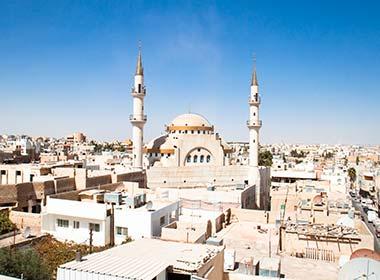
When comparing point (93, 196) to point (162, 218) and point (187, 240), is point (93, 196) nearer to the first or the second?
point (162, 218)

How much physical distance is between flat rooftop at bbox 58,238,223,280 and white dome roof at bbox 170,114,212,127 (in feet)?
86.5

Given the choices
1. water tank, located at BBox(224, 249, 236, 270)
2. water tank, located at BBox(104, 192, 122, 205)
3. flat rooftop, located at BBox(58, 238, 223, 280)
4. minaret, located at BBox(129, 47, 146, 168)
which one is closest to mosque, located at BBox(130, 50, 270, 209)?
minaret, located at BBox(129, 47, 146, 168)

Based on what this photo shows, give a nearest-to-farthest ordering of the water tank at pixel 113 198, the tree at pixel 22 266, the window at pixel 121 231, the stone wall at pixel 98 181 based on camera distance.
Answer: the tree at pixel 22 266 < the window at pixel 121 231 < the water tank at pixel 113 198 < the stone wall at pixel 98 181

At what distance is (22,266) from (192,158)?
23.4 metres

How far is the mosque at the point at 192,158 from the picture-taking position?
29.5m

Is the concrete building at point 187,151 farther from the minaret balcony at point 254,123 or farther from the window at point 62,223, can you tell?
the window at point 62,223

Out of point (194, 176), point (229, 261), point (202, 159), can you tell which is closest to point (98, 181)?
point (194, 176)

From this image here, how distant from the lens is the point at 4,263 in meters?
9.41

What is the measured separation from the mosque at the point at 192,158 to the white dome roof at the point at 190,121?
0.64 meters

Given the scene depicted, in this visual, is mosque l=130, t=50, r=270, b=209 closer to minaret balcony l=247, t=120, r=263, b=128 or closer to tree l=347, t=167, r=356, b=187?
minaret balcony l=247, t=120, r=263, b=128

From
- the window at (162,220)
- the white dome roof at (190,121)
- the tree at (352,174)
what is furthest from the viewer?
the tree at (352,174)

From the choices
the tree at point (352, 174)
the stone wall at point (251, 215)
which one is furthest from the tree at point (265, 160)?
the stone wall at point (251, 215)

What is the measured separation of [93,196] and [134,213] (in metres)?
4.43

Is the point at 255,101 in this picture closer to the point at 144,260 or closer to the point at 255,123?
the point at 255,123
